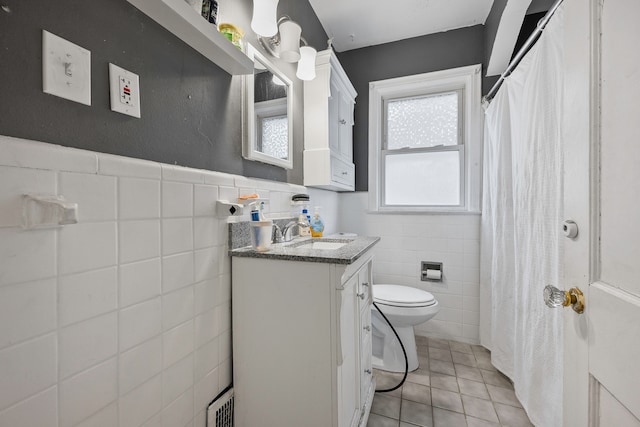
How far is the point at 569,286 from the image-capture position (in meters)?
0.63

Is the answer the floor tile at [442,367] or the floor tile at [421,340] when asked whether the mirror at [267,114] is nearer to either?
the floor tile at [442,367]

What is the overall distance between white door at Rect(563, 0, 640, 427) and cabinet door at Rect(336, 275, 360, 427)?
1.98 ft

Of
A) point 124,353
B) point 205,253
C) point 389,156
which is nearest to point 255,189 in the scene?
point 205,253

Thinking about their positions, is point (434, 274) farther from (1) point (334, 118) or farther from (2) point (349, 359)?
(1) point (334, 118)

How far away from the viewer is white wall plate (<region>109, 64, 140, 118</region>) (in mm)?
662

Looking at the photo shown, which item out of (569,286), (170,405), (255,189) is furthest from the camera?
(255,189)

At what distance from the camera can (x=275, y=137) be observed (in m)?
1.38

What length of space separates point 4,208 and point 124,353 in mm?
433

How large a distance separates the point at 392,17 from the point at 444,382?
2.57 meters

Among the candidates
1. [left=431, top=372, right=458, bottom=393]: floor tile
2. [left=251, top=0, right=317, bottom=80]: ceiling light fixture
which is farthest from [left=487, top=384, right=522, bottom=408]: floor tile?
[left=251, top=0, right=317, bottom=80]: ceiling light fixture

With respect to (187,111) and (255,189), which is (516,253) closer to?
(255,189)

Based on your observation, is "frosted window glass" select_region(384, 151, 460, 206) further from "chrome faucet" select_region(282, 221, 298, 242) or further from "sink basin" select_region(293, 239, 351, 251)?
"chrome faucet" select_region(282, 221, 298, 242)

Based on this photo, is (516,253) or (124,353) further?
(516,253)

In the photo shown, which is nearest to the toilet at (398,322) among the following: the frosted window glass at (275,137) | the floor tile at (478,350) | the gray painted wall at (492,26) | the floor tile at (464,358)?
the floor tile at (464,358)
